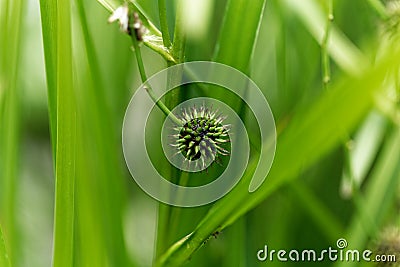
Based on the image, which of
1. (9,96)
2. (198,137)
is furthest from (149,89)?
(9,96)

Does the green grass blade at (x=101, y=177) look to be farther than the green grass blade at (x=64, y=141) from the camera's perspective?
Yes

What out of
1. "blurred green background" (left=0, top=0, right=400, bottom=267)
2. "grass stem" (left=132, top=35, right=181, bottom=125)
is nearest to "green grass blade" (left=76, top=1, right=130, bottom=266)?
"blurred green background" (left=0, top=0, right=400, bottom=267)

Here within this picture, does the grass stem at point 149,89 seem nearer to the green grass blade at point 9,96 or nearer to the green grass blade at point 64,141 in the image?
the green grass blade at point 64,141

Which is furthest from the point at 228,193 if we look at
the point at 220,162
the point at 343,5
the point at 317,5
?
the point at 343,5

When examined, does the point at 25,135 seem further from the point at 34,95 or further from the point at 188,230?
the point at 188,230

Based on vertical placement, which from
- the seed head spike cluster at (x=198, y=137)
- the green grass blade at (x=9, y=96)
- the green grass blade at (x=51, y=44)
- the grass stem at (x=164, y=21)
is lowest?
the seed head spike cluster at (x=198, y=137)

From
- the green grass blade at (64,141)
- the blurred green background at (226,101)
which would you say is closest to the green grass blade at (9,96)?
the blurred green background at (226,101)
